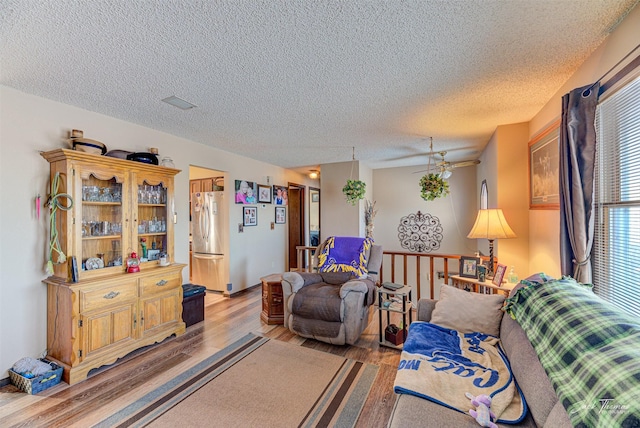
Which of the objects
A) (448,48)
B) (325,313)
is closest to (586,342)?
Answer: (448,48)

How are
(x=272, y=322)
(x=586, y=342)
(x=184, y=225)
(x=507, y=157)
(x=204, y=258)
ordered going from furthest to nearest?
(x=204, y=258)
(x=184, y=225)
(x=272, y=322)
(x=507, y=157)
(x=586, y=342)

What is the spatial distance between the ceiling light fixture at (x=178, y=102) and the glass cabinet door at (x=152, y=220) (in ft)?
3.20

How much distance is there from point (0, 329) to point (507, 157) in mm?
5177

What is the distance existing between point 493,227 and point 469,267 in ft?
1.61

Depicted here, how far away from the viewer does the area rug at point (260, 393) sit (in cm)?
180

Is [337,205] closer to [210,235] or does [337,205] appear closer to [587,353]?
[210,235]

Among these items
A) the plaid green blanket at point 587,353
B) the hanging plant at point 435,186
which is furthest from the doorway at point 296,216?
the plaid green blanket at point 587,353

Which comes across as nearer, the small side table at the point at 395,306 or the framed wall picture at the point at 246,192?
the small side table at the point at 395,306

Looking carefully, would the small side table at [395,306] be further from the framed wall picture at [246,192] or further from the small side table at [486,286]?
the framed wall picture at [246,192]

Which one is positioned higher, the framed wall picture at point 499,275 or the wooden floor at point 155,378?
the framed wall picture at point 499,275

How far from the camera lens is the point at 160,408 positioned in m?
1.91

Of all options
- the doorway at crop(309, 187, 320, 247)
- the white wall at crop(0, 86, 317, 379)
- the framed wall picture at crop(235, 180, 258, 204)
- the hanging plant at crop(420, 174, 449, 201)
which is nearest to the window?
the hanging plant at crop(420, 174, 449, 201)

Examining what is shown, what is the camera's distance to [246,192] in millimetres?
4797

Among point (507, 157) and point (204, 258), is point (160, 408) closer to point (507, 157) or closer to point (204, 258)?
point (204, 258)
